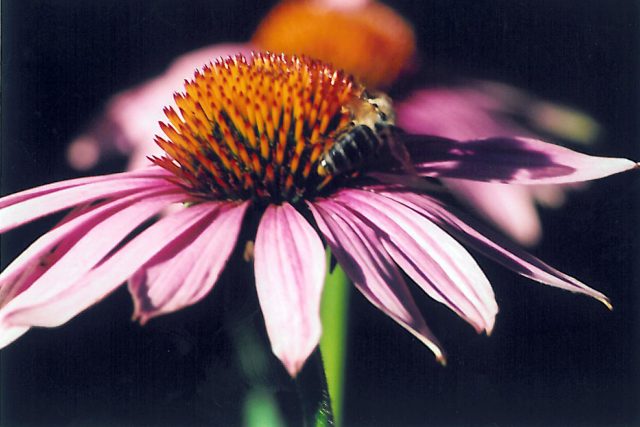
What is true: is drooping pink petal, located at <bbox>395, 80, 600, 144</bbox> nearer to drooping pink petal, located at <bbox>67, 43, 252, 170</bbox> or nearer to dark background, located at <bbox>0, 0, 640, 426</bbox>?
dark background, located at <bbox>0, 0, 640, 426</bbox>

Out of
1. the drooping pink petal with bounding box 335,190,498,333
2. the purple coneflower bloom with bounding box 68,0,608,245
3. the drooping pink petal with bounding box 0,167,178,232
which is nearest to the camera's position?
the drooping pink petal with bounding box 335,190,498,333

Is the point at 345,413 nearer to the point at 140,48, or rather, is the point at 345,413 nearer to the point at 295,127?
the point at 295,127

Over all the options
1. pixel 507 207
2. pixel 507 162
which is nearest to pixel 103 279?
pixel 507 162

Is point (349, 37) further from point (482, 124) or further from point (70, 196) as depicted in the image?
point (70, 196)

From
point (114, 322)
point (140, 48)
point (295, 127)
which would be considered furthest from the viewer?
point (140, 48)

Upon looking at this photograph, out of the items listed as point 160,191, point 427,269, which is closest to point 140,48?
point 160,191

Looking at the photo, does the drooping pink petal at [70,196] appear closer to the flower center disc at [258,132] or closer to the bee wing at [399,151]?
the flower center disc at [258,132]

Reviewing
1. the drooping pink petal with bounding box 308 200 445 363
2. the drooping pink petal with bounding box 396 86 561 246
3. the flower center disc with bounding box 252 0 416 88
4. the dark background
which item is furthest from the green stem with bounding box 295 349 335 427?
the flower center disc with bounding box 252 0 416 88
